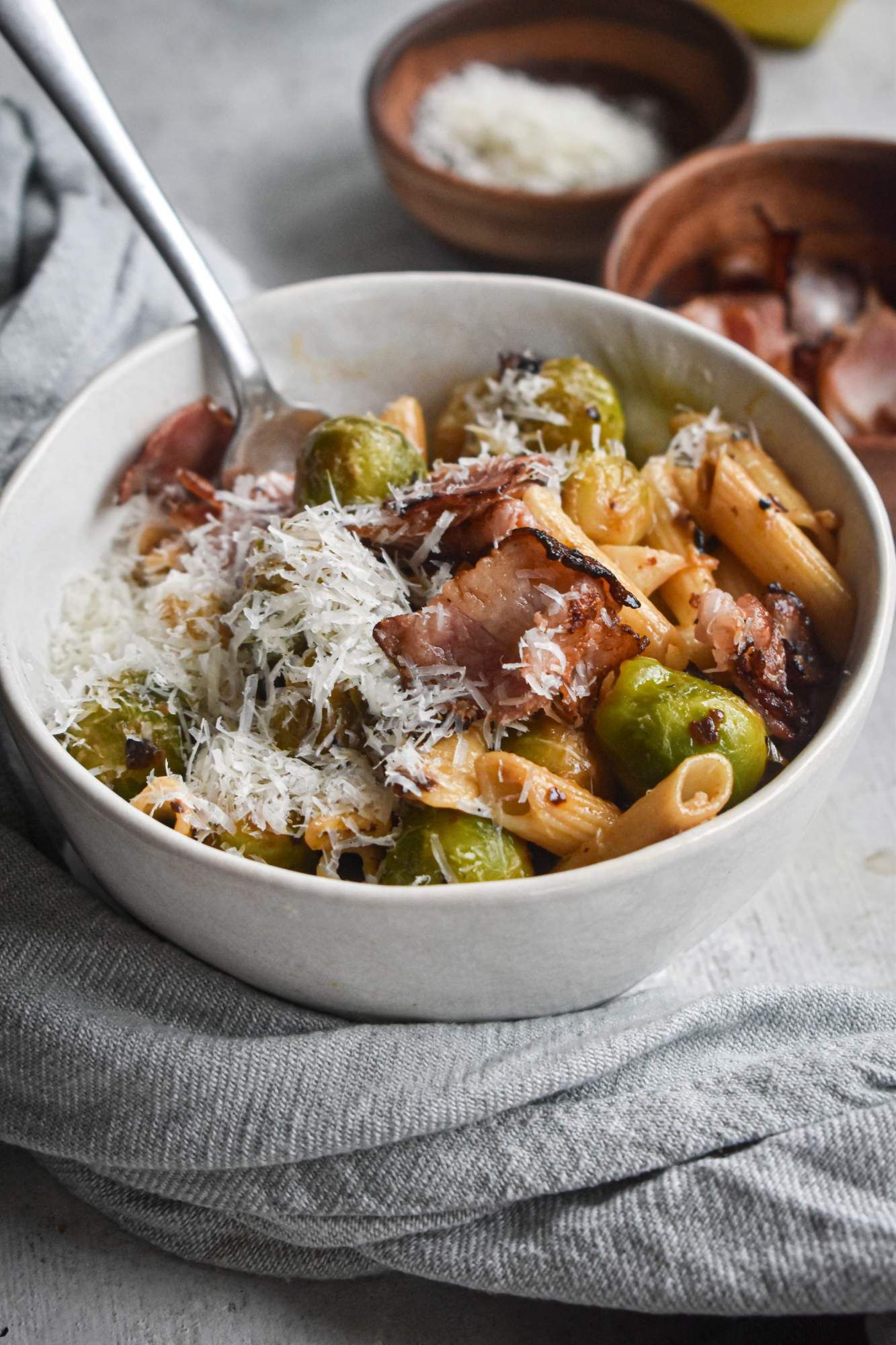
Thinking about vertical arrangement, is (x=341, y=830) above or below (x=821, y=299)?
above

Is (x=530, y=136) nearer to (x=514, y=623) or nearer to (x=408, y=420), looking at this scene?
(x=408, y=420)

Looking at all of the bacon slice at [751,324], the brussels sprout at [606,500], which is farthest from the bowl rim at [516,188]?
the brussels sprout at [606,500]

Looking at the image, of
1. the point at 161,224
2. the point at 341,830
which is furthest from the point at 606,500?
the point at 161,224

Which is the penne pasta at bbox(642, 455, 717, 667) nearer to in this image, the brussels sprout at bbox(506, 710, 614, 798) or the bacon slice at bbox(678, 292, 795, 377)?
the brussels sprout at bbox(506, 710, 614, 798)

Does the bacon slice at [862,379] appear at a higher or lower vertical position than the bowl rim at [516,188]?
lower

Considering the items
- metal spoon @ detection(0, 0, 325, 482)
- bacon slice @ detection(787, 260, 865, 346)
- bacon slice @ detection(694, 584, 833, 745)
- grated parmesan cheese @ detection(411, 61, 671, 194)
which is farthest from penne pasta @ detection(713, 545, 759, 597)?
grated parmesan cheese @ detection(411, 61, 671, 194)

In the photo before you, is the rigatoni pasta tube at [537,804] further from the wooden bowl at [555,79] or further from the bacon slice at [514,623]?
the wooden bowl at [555,79]
